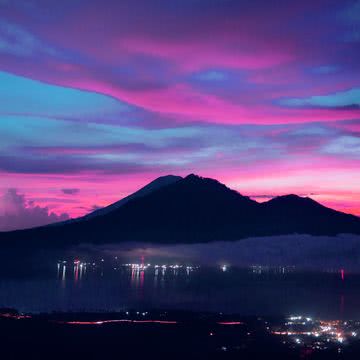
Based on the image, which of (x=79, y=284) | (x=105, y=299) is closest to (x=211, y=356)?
(x=105, y=299)

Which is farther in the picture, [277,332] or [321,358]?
[277,332]

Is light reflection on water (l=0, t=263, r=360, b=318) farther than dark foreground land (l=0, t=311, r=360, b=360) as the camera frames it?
Yes

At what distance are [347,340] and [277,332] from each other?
33.9 feet

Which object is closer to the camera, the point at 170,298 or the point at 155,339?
the point at 155,339

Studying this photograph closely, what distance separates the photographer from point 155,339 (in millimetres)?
79125

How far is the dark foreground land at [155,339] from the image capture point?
6850 cm

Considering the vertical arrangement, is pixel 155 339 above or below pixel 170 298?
above

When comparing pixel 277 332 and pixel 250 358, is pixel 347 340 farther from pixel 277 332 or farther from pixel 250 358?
pixel 250 358

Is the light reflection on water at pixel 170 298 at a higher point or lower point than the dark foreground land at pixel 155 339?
lower

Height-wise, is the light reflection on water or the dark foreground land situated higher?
the dark foreground land

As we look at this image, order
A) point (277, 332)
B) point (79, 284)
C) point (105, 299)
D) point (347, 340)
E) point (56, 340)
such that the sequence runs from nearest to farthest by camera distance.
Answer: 1. point (56, 340)
2. point (347, 340)
3. point (277, 332)
4. point (105, 299)
5. point (79, 284)

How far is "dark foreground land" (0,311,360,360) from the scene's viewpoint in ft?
225

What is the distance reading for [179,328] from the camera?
8931 centimetres

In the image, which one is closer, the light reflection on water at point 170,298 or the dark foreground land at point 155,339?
the dark foreground land at point 155,339
